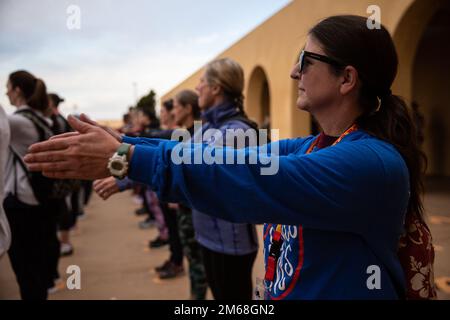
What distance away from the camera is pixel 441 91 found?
1048cm

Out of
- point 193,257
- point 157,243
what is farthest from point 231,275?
point 157,243

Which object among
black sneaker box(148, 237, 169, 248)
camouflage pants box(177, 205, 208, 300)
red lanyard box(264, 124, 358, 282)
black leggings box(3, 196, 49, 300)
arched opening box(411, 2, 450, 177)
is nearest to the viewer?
red lanyard box(264, 124, 358, 282)

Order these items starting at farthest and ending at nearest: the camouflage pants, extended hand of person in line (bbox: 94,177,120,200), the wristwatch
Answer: the camouflage pants
extended hand of person in line (bbox: 94,177,120,200)
the wristwatch

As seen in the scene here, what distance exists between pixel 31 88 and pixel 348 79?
269cm

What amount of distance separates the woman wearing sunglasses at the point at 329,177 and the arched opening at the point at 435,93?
10247 millimetres

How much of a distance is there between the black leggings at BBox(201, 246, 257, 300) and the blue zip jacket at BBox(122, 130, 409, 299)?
1258 mm

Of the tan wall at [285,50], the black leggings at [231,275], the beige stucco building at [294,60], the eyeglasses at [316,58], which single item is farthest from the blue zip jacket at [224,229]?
the beige stucco building at [294,60]

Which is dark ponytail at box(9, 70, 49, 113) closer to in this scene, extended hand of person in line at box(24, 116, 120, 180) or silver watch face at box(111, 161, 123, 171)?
extended hand of person in line at box(24, 116, 120, 180)

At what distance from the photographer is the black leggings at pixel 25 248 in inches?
110

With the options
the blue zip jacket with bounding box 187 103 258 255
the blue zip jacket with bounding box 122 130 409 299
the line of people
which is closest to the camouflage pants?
the blue zip jacket with bounding box 187 103 258 255

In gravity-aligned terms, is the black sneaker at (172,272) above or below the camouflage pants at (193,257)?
below

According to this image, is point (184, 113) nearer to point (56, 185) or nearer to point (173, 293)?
point (56, 185)

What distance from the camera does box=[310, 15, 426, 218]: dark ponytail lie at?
1.14m

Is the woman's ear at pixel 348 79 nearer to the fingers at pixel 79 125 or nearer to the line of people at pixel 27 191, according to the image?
the fingers at pixel 79 125
